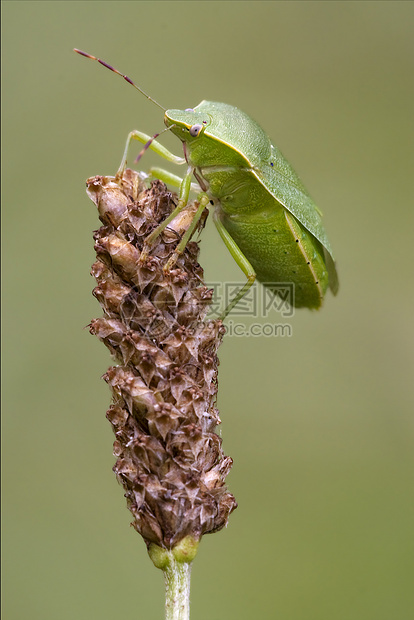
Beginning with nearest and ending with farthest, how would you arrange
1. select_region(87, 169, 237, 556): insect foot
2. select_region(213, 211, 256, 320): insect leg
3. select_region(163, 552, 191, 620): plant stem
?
select_region(163, 552, 191, 620): plant stem, select_region(87, 169, 237, 556): insect foot, select_region(213, 211, 256, 320): insect leg

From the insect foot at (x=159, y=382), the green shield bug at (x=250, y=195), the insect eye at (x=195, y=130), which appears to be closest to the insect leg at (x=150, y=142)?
the green shield bug at (x=250, y=195)

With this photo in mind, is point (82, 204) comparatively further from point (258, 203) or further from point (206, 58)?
point (258, 203)

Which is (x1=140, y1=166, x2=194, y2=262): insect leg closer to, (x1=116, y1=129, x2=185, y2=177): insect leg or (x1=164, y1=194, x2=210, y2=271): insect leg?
(x1=164, y1=194, x2=210, y2=271): insect leg

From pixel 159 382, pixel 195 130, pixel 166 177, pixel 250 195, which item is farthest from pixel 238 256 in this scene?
pixel 159 382

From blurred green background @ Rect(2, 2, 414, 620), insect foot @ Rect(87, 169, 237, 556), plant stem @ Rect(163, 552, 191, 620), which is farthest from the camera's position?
blurred green background @ Rect(2, 2, 414, 620)

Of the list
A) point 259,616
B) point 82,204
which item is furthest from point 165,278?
point 82,204

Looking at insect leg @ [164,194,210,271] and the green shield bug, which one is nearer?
insect leg @ [164,194,210,271]

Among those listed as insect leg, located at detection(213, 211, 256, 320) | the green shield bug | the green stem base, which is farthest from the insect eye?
the green stem base

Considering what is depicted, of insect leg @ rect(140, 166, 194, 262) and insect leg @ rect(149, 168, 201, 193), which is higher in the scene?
insect leg @ rect(149, 168, 201, 193)
